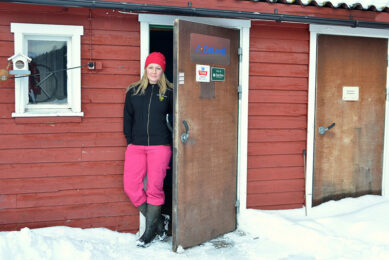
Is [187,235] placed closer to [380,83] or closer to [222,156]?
[222,156]

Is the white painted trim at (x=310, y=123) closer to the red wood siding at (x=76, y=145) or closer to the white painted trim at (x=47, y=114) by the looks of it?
the red wood siding at (x=76, y=145)

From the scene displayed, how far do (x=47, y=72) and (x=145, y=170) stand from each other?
4.80 feet

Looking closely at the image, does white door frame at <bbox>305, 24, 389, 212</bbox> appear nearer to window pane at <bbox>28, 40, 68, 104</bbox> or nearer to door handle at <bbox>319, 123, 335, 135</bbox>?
door handle at <bbox>319, 123, 335, 135</bbox>

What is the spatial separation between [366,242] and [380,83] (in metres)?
2.18

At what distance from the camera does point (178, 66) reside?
3986 mm

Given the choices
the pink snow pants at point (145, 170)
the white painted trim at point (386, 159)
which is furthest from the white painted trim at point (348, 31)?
the pink snow pants at point (145, 170)

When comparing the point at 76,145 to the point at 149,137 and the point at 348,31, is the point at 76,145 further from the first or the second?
the point at 348,31

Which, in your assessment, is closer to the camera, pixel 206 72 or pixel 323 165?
pixel 206 72

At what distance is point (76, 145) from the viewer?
4387 mm

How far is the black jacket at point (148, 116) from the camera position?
4.24 m

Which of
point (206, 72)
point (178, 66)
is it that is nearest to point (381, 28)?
point (206, 72)

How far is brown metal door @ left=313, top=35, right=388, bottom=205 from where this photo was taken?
5.17m

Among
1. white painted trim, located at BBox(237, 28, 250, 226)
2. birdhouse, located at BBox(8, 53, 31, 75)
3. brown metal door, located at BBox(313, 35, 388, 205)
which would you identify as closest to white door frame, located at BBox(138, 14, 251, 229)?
white painted trim, located at BBox(237, 28, 250, 226)

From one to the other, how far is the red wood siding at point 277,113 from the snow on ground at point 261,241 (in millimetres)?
305
